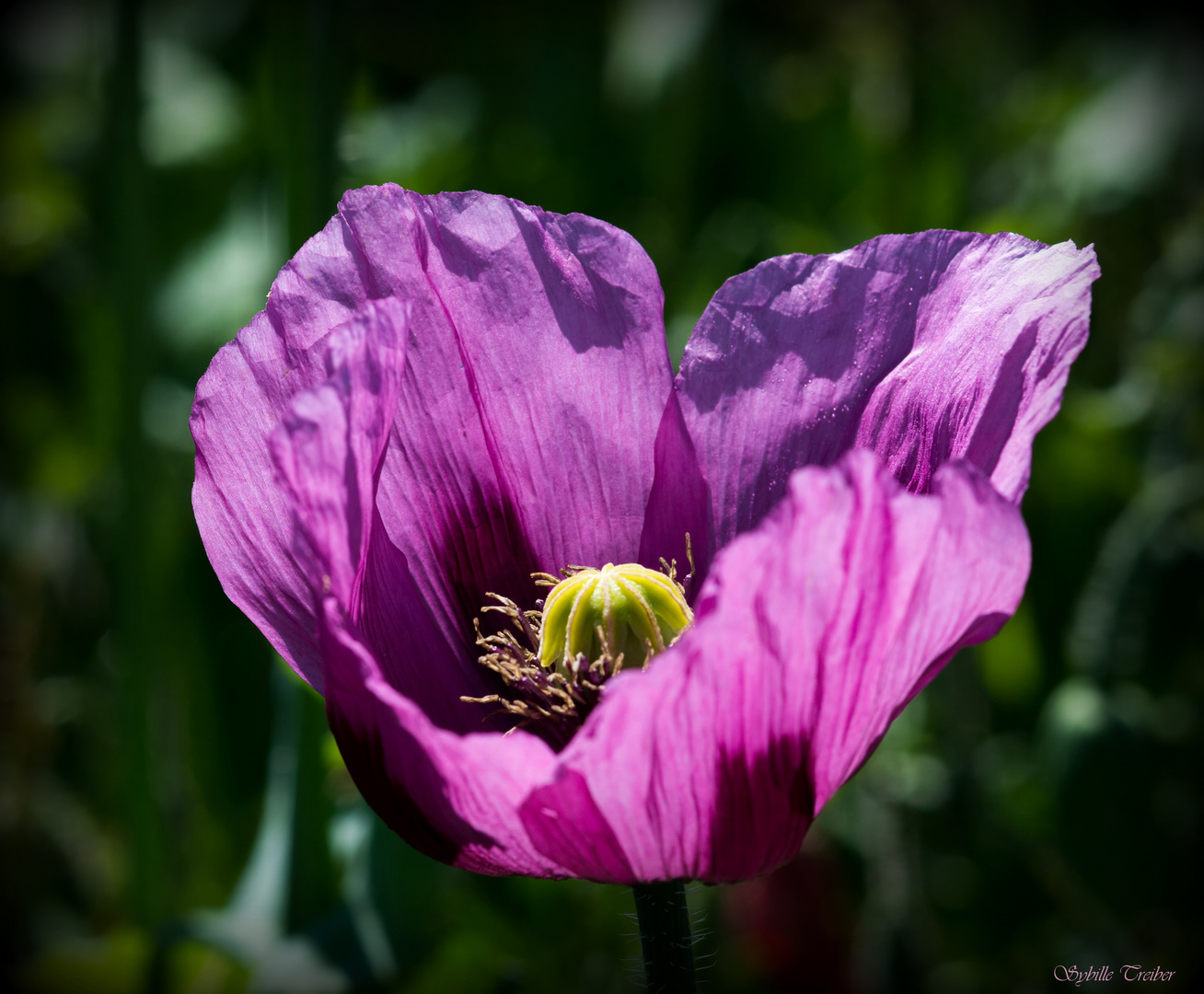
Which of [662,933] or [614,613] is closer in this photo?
[662,933]

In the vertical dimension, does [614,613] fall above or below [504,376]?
below

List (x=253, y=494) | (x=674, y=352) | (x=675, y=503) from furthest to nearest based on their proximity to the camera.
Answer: (x=674, y=352) → (x=675, y=503) → (x=253, y=494)

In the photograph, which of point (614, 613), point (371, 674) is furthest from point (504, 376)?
point (371, 674)

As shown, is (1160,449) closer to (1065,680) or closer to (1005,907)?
(1065,680)

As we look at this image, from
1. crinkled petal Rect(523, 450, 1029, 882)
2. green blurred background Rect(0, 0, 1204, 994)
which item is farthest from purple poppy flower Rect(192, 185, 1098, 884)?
green blurred background Rect(0, 0, 1204, 994)

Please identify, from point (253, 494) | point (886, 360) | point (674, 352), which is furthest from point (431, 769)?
point (674, 352)

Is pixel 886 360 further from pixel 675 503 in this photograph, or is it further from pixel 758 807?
pixel 758 807

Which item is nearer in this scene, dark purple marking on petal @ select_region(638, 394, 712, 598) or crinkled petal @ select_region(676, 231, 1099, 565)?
crinkled petal @ select_region(676, 231, 1099, 565)

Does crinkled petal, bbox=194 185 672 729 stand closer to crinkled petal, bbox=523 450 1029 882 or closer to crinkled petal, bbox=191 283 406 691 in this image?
crinkled petal, bbox=191 283 406 691

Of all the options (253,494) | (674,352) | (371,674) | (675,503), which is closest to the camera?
(371,674)
